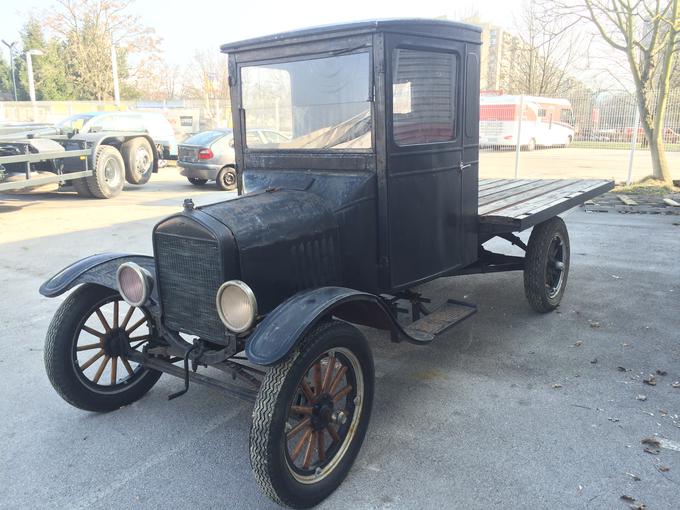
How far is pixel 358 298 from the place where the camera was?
9.63ft

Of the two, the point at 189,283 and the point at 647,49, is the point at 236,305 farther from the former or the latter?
the point at 647,49

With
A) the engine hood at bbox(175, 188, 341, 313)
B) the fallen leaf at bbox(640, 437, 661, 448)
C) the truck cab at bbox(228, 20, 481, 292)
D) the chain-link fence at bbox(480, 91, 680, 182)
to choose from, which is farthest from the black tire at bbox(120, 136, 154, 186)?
the fallen leaf at bbox(640, 437, 661, 448)

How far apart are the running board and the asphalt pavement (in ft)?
1.37

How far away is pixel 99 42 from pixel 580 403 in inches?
1421

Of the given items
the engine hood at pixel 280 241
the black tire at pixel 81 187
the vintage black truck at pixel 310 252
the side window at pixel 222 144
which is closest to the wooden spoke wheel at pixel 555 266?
the vintage black truck at pixel 310 252

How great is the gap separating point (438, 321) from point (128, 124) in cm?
1382

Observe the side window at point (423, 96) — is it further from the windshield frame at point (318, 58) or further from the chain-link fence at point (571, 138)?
the chain-link fence at point (571, 138)

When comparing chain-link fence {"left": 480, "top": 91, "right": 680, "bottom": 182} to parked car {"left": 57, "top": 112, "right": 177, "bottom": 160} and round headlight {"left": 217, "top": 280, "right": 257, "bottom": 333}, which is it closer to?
parked car {"left": 57, "top": 112, "right": 177, "bottom": 160}

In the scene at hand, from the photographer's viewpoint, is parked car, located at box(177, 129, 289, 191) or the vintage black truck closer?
the vintage black truck

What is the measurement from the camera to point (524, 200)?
5.39 metres

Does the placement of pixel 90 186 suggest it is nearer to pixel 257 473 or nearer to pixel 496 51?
pixel 257 473

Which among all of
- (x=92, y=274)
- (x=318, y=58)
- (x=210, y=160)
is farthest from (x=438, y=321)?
(x=210, y=160)

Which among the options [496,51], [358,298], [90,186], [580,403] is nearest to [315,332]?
[358,298]

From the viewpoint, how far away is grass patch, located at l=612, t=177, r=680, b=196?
11.9 metres
